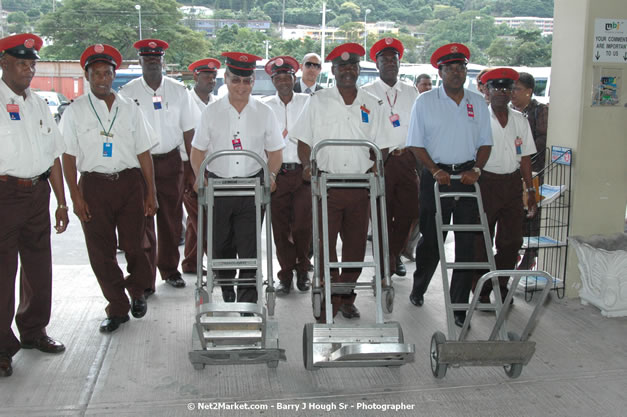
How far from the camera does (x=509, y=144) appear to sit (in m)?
4.68

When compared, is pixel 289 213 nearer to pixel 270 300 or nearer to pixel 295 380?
pixel 270 300

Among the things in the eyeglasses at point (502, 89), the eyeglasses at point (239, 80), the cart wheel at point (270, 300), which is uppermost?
the eyeglasses at point (239, 80)

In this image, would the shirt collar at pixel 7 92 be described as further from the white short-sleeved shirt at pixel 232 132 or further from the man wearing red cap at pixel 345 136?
the man wearing red cap at pixel 345 136

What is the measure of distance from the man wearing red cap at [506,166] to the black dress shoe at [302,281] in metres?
1.72

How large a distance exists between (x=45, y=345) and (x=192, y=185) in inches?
92.3

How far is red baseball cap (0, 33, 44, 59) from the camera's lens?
→ 11.8ft

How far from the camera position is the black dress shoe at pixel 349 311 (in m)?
4.66

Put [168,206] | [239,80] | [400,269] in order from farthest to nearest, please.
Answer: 1. [400,269]
2. [168,206]
3. [239,80]

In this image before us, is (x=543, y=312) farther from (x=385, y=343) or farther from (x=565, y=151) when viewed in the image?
(x=385, y=343)

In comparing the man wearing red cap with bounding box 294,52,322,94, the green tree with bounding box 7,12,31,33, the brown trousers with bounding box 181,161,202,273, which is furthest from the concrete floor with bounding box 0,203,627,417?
the green tree with bounding box 7,12,31,33

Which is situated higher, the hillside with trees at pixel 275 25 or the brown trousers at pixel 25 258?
the hillside with trees at pixel 275 25

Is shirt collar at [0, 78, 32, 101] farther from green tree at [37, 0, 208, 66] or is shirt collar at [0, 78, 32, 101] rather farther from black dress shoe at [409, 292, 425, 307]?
green tree at [37, 0, 208, 66]

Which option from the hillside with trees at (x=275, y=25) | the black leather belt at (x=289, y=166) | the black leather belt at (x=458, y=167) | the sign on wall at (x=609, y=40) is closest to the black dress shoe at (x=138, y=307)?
the black leather belt at (x=289, y=166)

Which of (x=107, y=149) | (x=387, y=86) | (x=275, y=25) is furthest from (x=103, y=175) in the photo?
(x=275, y=25)
